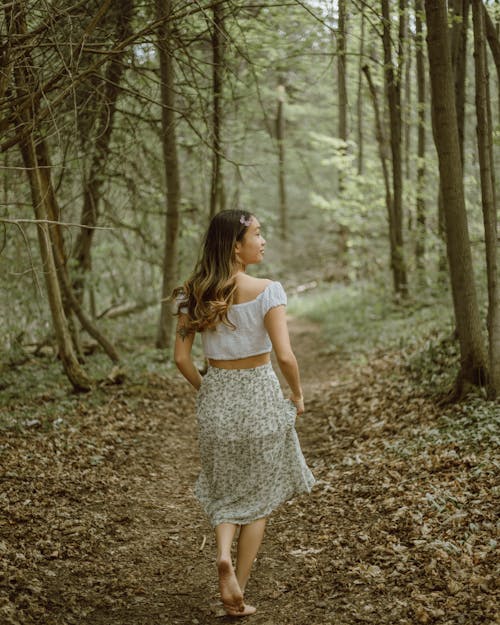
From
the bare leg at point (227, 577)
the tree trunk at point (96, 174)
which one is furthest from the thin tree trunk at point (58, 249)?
the bare leg at point (227, 577)

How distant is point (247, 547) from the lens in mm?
3680

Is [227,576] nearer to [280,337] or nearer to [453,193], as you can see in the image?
[280,337]

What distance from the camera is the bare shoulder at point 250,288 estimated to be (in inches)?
143

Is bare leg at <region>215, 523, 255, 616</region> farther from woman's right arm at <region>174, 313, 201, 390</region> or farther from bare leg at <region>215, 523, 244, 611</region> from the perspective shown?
woman's right arm at <region>174, 313, 201, 390</region>

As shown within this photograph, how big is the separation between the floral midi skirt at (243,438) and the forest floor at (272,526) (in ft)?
2.29

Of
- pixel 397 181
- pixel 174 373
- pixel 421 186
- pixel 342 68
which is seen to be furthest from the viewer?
pixel 421 186

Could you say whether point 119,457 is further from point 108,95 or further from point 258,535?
point 108,95

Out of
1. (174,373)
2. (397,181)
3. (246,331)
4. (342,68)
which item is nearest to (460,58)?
(342,68)

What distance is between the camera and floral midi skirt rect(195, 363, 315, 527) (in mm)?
3672

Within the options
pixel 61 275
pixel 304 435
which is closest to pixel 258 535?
pixel 304 435

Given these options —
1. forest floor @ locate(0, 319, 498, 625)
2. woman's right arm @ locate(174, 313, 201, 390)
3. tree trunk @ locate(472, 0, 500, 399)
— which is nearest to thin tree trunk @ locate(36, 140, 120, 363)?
forest floor @ locate(0, 319, 498, 625)

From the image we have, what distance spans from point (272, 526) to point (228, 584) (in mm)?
1868

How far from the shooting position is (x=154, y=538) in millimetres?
4973

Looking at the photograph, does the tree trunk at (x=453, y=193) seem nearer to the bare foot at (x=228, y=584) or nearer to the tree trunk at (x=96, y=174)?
the tree trunk at (x=96, y=174)
